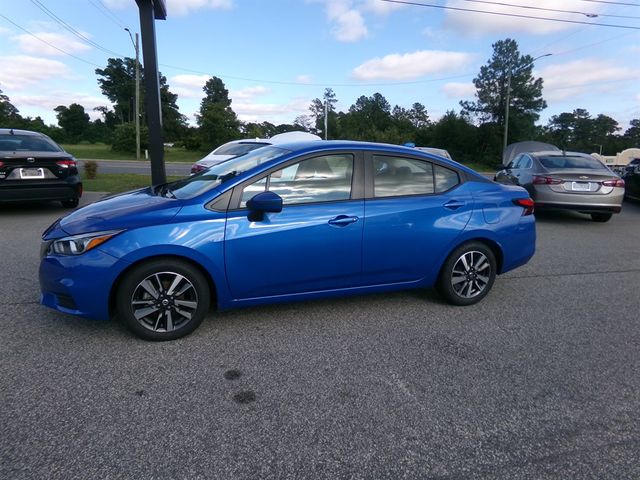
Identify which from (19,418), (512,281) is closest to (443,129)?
(512,281)

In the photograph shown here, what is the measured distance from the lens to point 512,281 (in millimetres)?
5367

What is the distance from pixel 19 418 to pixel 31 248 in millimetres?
4235

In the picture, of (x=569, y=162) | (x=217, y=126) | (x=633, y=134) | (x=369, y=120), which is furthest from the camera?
(x=633, y=134)

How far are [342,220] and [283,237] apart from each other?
20.6 inches

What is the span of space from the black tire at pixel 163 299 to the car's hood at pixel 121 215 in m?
0.32

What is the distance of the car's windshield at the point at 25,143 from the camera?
795 centimetres

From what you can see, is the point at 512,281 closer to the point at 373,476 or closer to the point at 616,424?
the point at 616,424

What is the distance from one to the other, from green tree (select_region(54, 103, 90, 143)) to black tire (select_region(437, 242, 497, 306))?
94573 millimetres

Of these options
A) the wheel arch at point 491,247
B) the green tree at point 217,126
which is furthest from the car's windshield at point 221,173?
the green tree at point 217,126

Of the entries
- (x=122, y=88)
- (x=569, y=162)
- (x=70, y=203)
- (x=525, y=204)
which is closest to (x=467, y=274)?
(x=525, y=204)

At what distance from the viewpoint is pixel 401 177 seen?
414 cm

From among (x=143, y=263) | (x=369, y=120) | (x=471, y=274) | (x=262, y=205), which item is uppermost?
(x=369, y=120)

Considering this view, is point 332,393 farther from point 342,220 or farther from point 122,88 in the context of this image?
point 122,88

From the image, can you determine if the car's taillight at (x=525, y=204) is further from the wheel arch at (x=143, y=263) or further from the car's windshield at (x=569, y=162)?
the car's windshield at (x=569, y=162)
